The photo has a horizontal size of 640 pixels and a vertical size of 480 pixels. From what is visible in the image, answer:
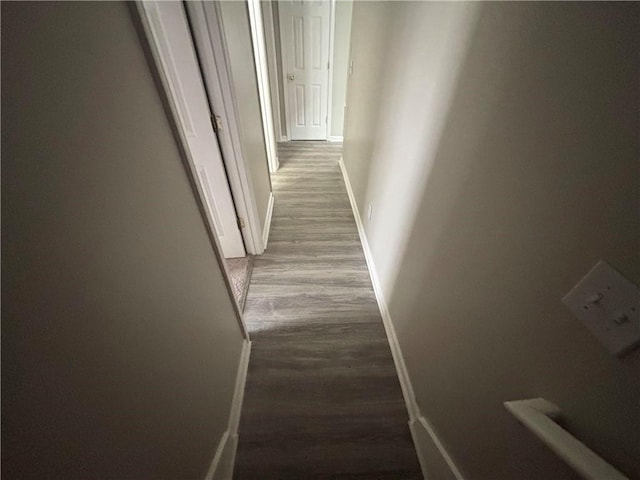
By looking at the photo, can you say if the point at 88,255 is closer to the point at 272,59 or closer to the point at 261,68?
the point at 261,68

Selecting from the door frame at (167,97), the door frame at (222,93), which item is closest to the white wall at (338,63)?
the door frame at (222,93)

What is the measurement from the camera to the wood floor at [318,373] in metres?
1.09

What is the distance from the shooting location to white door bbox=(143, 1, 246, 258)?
1.02m

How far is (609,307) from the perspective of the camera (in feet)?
1.28

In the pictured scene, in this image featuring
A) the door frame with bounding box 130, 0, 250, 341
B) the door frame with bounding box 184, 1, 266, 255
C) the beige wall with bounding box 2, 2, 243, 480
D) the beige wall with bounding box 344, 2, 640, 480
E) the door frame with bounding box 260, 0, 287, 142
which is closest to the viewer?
the beige wall with bounding box 2, 2, 243, 480

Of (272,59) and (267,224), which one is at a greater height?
(272,59)

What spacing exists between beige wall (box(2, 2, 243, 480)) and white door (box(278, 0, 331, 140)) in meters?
3.52

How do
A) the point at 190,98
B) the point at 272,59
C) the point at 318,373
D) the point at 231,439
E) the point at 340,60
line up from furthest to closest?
the point at 340,60 < the point at 272,59 < the point at 318,373 < the point at 190,98 < the point at 231,439

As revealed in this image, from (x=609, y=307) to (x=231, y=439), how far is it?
52.8 inches

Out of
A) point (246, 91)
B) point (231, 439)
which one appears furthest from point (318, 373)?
point (246, 91)

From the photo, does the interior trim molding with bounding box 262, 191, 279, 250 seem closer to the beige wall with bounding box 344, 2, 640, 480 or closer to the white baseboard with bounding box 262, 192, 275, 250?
the white baseboard with bounding box 262, 192, 275, 250

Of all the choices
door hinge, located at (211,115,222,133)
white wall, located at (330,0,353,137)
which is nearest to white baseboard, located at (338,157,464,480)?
door hinge, located at (211,115,222,133)

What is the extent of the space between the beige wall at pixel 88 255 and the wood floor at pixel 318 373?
1.86 feet

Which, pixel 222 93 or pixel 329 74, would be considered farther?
pixel 329 74
